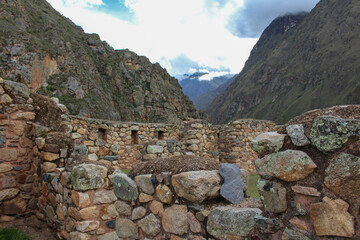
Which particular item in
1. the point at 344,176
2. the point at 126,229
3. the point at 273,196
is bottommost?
the point at 126,229

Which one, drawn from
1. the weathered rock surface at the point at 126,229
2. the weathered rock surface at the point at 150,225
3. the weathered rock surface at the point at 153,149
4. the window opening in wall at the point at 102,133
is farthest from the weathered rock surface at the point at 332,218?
the window opening in wall at the point at 102,133

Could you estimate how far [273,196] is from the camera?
1.90 m

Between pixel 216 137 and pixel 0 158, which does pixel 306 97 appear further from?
pixel 0 158

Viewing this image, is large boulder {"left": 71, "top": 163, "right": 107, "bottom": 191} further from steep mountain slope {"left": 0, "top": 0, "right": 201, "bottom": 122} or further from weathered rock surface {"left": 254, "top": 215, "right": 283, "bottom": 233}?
steep mountain slope {"left": 0, "top": 0, "right": 201, "bottom": 122}

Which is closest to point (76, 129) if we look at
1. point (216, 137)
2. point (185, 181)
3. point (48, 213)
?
point (48, 213)

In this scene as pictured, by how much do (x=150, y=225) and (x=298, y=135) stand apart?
1.88 m

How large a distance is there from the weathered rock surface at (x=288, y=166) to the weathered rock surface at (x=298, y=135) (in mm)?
71

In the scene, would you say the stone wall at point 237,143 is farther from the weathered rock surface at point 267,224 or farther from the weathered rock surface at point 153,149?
the weathered rock surface at point 267,224

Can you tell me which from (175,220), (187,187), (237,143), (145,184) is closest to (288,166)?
(187,187)

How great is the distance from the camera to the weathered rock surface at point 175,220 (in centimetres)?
253

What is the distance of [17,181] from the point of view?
16.1ft

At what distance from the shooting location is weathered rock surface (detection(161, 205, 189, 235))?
2.53m

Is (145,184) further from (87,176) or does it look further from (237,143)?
(237,143)

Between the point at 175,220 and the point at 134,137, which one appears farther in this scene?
the point at 134,137
